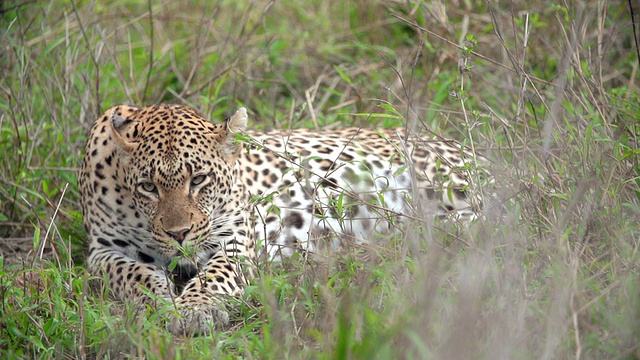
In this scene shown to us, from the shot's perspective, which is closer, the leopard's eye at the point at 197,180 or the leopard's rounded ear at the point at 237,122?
the leopard's eye at the point at 197,180

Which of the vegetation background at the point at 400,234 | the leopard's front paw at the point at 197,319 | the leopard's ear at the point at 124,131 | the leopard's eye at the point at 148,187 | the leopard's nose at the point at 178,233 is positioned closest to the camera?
the vegetation background at the point at 400,234

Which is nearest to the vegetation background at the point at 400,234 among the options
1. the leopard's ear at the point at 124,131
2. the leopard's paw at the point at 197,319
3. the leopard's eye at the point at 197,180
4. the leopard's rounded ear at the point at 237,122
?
the leopard's paw at the point at 197,319

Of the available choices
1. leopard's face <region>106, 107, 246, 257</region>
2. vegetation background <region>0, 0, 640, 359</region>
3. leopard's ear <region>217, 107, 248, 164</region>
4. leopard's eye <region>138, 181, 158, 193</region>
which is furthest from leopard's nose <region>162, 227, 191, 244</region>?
leopard's ear <region>217, 107, 248, 164</region>

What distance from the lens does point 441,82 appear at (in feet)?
30.7

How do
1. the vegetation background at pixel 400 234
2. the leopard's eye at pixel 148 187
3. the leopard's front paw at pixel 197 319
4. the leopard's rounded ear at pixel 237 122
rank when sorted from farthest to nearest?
the leopard's rounded ear at pixel 237 122
the leopard's eye at pixel 148 187
the leopard's front paw at pixel 197 319
the vegetation background at pixel 400 234

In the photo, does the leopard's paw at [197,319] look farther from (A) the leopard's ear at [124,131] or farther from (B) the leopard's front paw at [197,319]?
(A) the leopard's ear at [124,131]

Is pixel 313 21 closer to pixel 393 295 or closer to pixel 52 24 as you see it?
pixel 52 24

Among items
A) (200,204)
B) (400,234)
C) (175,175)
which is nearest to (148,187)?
(175,175)

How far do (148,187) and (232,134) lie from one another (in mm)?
696

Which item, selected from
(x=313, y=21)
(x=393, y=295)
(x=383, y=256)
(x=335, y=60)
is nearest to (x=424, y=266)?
(x=393, y=295)

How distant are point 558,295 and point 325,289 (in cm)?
114

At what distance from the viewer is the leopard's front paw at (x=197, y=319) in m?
5.29

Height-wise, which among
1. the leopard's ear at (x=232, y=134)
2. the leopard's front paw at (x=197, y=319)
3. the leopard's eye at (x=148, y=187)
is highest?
the leopard's ear at (x=232, y=134)

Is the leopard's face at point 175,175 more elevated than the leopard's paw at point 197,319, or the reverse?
the leopard's face at point 175,175
